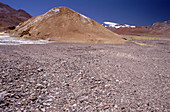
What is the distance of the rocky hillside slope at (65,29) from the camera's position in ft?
73.5

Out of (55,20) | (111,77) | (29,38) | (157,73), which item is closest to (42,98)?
(111,77)

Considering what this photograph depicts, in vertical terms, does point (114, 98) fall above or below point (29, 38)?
below

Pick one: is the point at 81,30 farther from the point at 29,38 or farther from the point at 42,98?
the point at 42,98

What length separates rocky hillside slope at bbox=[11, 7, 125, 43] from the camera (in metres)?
22.4

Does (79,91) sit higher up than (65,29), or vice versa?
(65,29)

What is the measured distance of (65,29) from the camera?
23.6 m

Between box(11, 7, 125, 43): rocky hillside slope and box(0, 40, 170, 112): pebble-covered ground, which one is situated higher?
box(11, 7, 125, 43): rocky hillside slope

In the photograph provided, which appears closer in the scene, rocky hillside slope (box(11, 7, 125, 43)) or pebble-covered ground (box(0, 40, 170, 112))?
pebble-covered ground (box(0, 40, 170, 112))

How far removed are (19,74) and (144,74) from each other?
560 cm

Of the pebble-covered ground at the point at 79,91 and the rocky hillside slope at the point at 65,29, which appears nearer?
the pebble-covered ground at the point at 79,91

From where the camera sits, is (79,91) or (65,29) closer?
(79,91)

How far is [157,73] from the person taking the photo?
6.40 metres

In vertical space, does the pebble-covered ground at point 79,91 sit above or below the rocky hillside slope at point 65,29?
below

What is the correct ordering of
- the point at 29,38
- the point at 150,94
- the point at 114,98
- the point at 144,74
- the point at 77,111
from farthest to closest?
the point at 29,38
the point at 144,74
the point at 150,94
the point at 114,98
the point at 77,111
